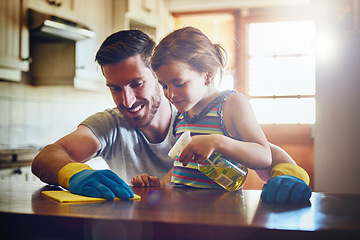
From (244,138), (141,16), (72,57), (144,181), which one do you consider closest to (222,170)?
(244,138)

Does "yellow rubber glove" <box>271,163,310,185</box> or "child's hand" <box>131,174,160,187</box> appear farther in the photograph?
"child's hand" <box>131,174,160,187</box>

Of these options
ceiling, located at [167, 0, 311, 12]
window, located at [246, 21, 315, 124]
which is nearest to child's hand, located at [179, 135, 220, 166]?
window, located at [246, 21, 315, 124]

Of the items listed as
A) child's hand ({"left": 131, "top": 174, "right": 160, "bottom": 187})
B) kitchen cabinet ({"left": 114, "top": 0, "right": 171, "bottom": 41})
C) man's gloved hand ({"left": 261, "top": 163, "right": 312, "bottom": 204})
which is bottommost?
child's hand ({"left": 131, "top": 174, "right": 160, "bottom": 187})

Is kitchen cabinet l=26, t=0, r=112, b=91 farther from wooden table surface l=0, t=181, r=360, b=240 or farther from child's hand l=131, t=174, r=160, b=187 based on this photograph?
wooden table surface l=0, t=181, r=360, b=240

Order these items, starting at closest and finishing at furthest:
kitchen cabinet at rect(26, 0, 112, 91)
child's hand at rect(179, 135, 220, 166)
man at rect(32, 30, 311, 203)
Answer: child's hand at rect(179, 135, 220, 166) < man at rect(32, 30, 311, 203) < kitchen cabinet at rect(26, 0, 112, 91)

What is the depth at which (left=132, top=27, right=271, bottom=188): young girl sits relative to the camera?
42.6 inches

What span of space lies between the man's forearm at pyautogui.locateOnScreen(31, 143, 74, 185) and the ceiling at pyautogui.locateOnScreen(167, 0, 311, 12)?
9.55 feet

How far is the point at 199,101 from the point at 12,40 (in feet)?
5.51

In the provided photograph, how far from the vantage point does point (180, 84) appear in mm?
1150

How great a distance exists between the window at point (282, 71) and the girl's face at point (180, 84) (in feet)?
8.76

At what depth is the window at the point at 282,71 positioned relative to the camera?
3.71 m

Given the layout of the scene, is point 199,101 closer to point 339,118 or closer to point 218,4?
point 339,118

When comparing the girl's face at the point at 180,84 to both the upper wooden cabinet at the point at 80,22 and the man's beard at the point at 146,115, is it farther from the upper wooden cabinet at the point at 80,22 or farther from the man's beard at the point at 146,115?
the upper wooden cabinet at the point at 80,22

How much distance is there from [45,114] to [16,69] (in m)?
0.64
